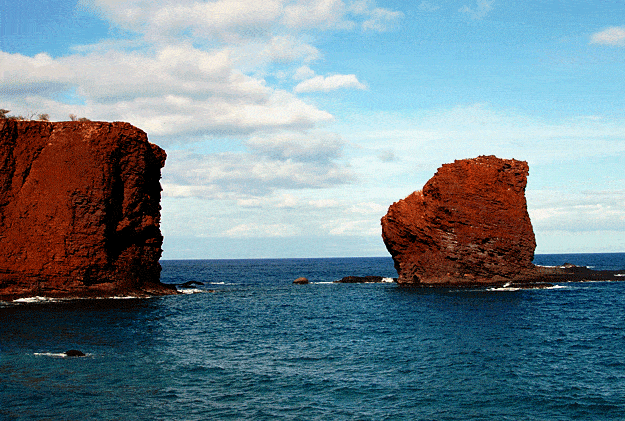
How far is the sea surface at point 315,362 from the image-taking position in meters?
19.6

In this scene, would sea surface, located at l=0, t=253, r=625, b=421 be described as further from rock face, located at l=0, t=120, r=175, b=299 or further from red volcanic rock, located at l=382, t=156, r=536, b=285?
red volcanic rock, located at l=382, t=156, r=536, b=285

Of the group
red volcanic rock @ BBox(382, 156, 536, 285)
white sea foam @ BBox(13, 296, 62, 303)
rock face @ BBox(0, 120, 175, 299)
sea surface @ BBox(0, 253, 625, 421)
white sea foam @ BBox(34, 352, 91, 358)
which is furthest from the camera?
red volcanic rock @ BBox(382, 156, 536, 285)

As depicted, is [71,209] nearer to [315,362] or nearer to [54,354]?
[54,354]

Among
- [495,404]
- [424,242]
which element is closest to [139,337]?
[495,404]

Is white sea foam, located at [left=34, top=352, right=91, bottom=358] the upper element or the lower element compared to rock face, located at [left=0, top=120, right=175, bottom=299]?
lower

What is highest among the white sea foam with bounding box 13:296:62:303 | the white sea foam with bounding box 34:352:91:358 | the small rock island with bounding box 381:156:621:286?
the small rock island with bounding box 381:156:621:286

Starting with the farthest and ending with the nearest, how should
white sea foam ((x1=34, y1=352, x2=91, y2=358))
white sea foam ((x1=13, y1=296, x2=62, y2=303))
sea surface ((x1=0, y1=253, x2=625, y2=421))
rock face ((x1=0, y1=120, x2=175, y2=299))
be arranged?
rock face ((x1=0, y1=120, x2=175, y2=299))
white sea foam ((x1=13, y1=296, x2=62, y2=303))
white sea foam ((x1=34, y1=352, x2=91, y2=358))
sea surface ((x1=0, y1=253, x2=625, y2=421))

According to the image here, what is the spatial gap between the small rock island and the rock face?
33939 millimetres

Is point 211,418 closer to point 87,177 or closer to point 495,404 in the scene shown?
point 495,404

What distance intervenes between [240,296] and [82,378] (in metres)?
37.6

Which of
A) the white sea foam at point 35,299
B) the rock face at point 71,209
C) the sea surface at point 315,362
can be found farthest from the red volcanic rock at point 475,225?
the white sea foam at point 35,299

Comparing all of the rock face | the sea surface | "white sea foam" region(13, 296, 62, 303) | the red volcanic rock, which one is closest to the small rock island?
the red volcanic rock

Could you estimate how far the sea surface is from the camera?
19.6 meters

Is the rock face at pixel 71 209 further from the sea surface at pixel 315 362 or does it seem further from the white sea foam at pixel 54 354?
the white sea foam at pixel 54 354
